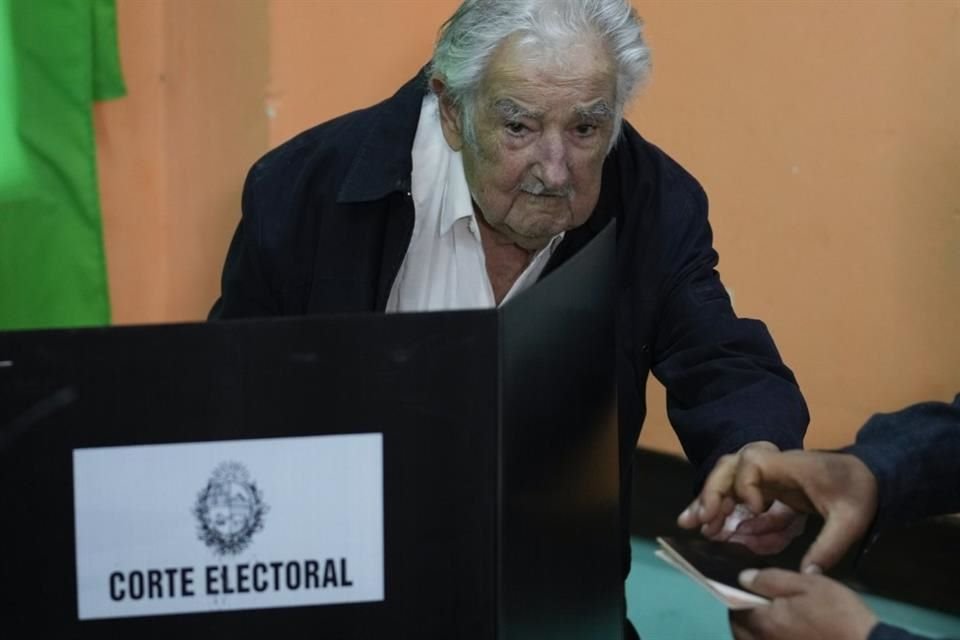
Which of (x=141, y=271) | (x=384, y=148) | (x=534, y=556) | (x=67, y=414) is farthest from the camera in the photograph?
(x=141, y=271)

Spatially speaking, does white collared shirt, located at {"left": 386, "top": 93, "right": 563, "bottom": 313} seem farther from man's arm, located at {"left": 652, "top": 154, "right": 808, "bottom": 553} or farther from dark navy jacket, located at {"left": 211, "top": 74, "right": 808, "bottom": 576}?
man's arm, located at {"left": 652, "top": 154, "right": 808, "bottom": 553}

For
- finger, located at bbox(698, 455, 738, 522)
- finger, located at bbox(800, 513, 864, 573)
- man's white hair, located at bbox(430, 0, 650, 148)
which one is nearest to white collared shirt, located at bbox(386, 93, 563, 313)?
man's white hair, located at bbox(430, 0, 650, 148)

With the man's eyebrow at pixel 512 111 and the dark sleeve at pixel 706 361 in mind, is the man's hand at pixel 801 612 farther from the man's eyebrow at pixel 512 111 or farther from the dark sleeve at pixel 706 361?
the man's eyebrow at pixel 512 111

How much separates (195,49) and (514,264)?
3.52 ft

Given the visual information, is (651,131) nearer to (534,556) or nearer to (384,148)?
(384,148)

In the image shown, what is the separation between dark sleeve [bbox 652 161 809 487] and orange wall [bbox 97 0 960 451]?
648mm

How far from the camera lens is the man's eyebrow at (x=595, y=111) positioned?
157 centimetres

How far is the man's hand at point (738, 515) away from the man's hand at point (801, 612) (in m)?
0.21

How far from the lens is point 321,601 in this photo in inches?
42.0

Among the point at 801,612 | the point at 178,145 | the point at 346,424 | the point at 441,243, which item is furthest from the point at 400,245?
the point at 178,145

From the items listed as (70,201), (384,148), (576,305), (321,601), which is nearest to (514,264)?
(384,148)

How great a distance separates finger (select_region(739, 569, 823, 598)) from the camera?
1.09 metres

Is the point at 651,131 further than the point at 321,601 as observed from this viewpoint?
Yes

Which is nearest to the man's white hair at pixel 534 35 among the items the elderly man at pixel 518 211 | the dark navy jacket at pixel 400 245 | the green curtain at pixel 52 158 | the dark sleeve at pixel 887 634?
the elderly man at pixel 518 211
